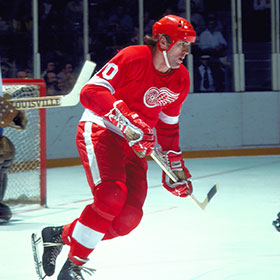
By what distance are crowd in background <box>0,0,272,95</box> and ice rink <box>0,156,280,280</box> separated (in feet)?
5.85

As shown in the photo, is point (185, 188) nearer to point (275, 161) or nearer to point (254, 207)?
point (254, 207)

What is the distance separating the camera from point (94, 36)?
26.5 feet

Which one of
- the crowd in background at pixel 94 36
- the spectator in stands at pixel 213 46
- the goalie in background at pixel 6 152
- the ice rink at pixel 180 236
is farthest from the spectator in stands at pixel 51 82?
the goalie in background at pixel 6 152

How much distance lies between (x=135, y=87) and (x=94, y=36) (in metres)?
5.51

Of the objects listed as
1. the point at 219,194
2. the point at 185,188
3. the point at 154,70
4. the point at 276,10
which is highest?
the point at 276,10

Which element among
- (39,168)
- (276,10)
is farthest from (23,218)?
(276,10)

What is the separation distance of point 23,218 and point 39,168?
0.58 m

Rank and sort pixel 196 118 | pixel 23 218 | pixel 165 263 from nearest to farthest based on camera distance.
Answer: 1. pixel 165 263
2. pixel 23 218
3. pixel 196 118

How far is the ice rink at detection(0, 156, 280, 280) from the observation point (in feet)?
9.89

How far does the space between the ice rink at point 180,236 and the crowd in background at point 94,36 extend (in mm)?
1782

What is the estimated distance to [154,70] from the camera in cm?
271

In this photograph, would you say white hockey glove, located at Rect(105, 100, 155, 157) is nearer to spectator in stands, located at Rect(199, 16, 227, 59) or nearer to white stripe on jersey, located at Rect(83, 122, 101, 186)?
white stripe on jersey, located at Rect(83, 122, 101, 186)

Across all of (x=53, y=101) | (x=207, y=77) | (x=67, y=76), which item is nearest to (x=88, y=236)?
(x=53, y=101)

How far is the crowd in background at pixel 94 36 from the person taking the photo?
7.55 m
